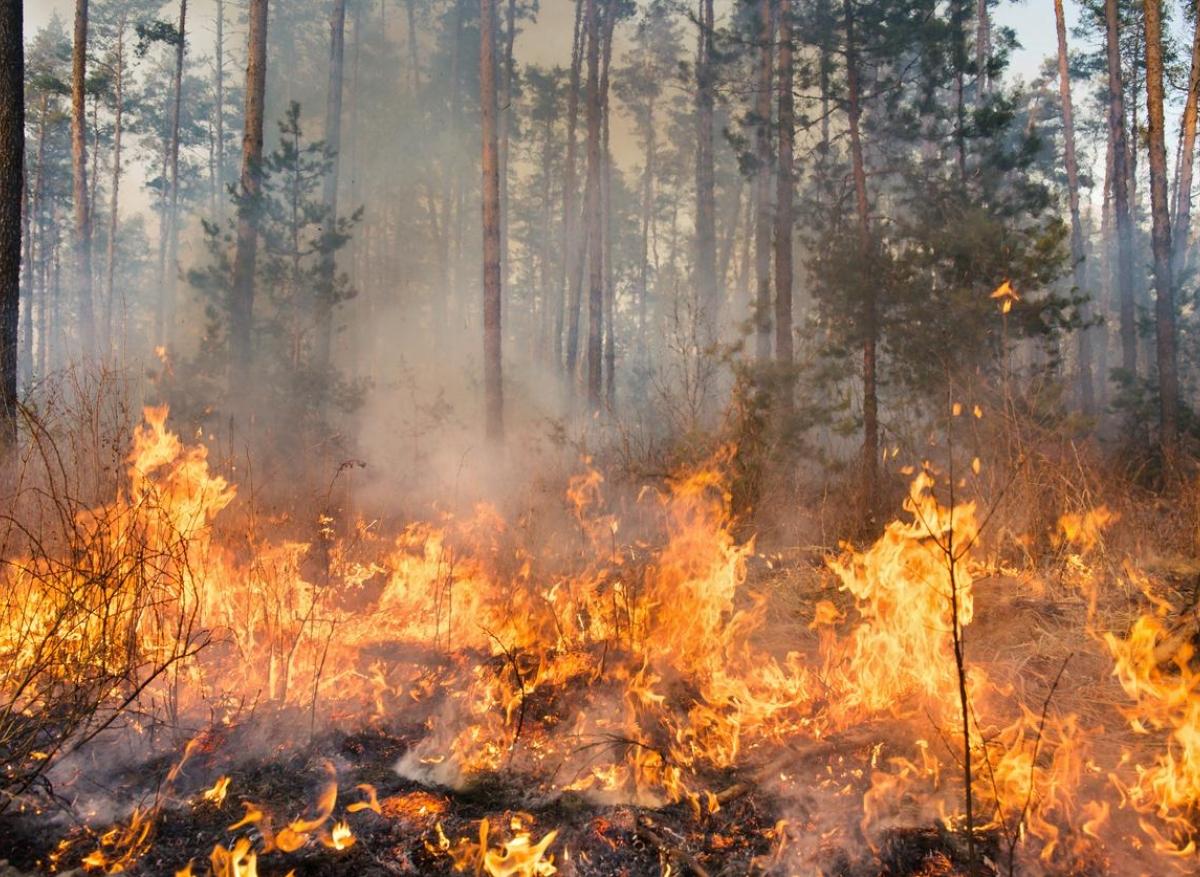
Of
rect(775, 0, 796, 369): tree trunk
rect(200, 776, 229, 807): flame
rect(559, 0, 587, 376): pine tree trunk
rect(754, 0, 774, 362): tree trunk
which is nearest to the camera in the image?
rect(200, 776, 229, 807): flame

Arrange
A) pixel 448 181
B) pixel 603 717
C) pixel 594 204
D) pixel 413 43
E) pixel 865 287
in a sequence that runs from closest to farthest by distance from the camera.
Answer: pixel 603 717
pixel 865 287
pixel 594 204
pixel 448 181
pixel 413 43

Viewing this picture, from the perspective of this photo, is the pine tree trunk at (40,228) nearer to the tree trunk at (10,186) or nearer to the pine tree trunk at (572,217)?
the pine tree trunk at (572,217)

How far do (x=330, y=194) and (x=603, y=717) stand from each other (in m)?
16.2

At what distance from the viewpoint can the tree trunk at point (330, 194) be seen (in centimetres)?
1470

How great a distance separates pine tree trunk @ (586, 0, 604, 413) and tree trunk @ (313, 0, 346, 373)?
5809mm

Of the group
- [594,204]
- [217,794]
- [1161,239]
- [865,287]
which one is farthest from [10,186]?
[1161,239]

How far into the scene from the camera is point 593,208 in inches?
727

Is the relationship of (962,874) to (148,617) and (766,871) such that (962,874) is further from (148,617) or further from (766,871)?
(148,617)

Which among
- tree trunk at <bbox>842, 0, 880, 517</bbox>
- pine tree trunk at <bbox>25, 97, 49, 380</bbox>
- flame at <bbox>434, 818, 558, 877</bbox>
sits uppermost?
pine tree trunk at <bbox>25, 97, 49, 380</bbox>

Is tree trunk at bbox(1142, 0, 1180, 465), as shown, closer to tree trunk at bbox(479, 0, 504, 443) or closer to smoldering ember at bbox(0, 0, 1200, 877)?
smoldering ember at bbox(0, 0, 1200, 877)

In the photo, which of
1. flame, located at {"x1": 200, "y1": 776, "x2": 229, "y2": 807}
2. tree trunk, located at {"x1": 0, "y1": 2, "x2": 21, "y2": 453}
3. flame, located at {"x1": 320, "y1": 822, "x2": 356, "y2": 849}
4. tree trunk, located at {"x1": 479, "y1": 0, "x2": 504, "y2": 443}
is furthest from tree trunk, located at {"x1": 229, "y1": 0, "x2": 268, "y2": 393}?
flame, located at {"x1": 320, "y1": 822, "x2": 356, "y2": 849}

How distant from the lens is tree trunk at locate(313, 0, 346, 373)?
14.7m

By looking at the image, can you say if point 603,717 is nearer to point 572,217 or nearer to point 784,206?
point 784,206

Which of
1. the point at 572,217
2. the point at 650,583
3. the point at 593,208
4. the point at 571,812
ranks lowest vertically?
the point at 571,812
